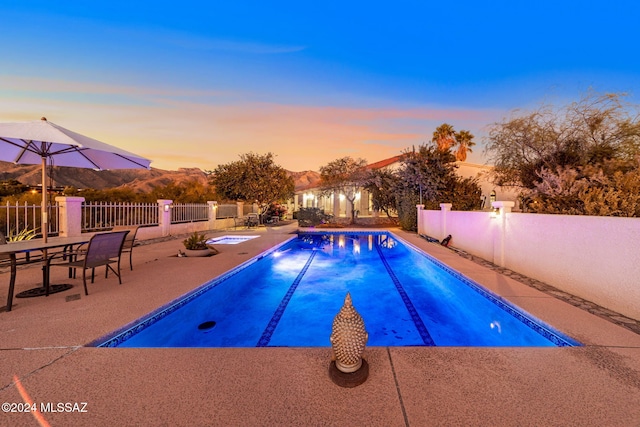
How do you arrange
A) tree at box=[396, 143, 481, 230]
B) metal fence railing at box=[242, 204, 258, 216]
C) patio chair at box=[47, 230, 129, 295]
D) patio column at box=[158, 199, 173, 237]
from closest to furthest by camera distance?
patio chair at box=[47, 230, 129, 295] < patio column at box=[158, 199, 173, 237] < tree at box=[396, 143, 481, 230] < metal fence railing at box=[242, 204, 258, 216]

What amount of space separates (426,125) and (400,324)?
24.6 m

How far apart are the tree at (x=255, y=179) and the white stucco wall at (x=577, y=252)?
14.6m

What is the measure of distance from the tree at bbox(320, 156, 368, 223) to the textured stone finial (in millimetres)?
17690

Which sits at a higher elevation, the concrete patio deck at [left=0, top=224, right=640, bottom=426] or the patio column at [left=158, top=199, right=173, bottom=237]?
the patio column at [left=158, top=199, right=173, bottom=237]

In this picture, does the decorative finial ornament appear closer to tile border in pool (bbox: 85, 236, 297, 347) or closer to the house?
tile border in pool (bbox: 85, 236, 297, 347)

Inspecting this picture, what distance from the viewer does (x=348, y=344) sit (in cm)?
215

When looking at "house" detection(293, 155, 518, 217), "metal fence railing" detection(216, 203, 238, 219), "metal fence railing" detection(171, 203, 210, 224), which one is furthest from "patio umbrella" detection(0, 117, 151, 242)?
"house" detection(293, 155, 518, 217)

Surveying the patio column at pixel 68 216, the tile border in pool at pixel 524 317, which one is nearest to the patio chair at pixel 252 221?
the patio column at pixel 68 216

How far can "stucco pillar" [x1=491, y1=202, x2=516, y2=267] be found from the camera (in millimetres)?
7344

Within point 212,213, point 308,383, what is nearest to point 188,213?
point 212,213

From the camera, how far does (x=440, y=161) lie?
1588 cm

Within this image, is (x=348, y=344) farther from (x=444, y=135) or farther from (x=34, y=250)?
(x=444, y=135)

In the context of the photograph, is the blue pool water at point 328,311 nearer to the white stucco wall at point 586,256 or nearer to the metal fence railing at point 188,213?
the white stucco wall at point 586,256

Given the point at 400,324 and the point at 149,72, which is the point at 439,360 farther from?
the point at 149,72
